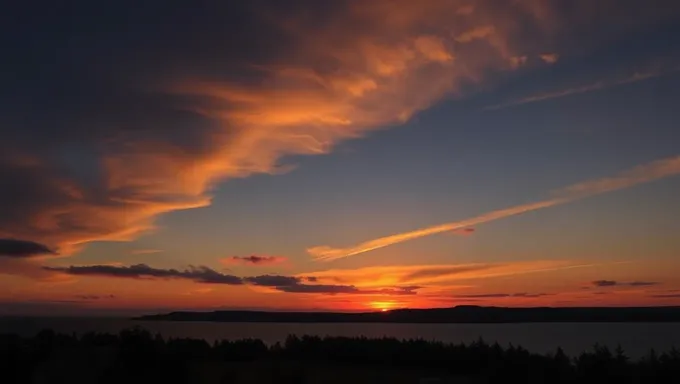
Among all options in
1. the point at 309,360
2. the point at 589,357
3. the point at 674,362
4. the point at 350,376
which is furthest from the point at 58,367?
the point at 674,362

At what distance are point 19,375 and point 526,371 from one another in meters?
12.5

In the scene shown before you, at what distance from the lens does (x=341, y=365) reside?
24.9 meters

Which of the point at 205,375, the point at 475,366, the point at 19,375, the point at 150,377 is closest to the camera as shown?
the point at 150,377

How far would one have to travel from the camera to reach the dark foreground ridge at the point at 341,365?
17.8 meters

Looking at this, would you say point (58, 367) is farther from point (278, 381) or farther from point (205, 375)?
point (278, 381)

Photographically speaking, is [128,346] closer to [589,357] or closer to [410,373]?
[410,373]

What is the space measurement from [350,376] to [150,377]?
6096mm

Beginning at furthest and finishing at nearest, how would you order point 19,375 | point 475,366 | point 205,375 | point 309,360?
point 309,360 → point 475,366 → point 205,375 → point 19,375

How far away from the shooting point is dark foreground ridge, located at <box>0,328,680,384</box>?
58.2ft

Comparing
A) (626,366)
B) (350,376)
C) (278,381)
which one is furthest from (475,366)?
(278,381)

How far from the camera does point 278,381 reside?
1792cm

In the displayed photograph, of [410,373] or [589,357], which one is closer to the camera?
[589,357]

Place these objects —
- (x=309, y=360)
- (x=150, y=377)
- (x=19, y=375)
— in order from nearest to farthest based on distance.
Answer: (x=150, y=377) < (x=19, y=375) < (x=309, y=360)

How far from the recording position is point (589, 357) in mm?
18734
